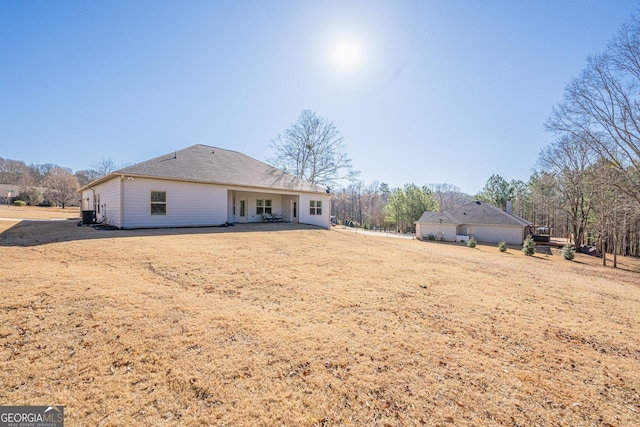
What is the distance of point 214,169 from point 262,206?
4376 mm

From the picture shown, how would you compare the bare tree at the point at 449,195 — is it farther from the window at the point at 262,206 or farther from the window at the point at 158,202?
the window at the point at 158,202

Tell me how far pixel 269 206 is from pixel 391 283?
14250 millimetres

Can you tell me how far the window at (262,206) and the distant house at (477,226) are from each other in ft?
66.4

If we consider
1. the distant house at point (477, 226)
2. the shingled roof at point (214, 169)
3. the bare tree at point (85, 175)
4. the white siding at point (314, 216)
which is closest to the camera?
the shingled roof at point (214, 169)

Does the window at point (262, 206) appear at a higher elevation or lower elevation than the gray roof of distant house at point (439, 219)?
higher

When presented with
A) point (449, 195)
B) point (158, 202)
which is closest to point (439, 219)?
point (158, 202)

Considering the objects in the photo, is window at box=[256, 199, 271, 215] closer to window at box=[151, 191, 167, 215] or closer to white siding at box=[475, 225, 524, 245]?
window at box=[151, 191, 167, 215]

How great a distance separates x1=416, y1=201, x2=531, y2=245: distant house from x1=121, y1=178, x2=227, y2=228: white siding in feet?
80.5

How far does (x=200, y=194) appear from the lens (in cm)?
1434

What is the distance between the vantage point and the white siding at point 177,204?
12.3m

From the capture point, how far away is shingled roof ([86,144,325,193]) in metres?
13.3

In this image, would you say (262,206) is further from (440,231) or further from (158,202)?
(440,231)

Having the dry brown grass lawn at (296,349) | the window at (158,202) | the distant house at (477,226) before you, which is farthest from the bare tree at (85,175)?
the distant house at (477,226)

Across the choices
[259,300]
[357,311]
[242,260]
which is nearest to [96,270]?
[242,260]
